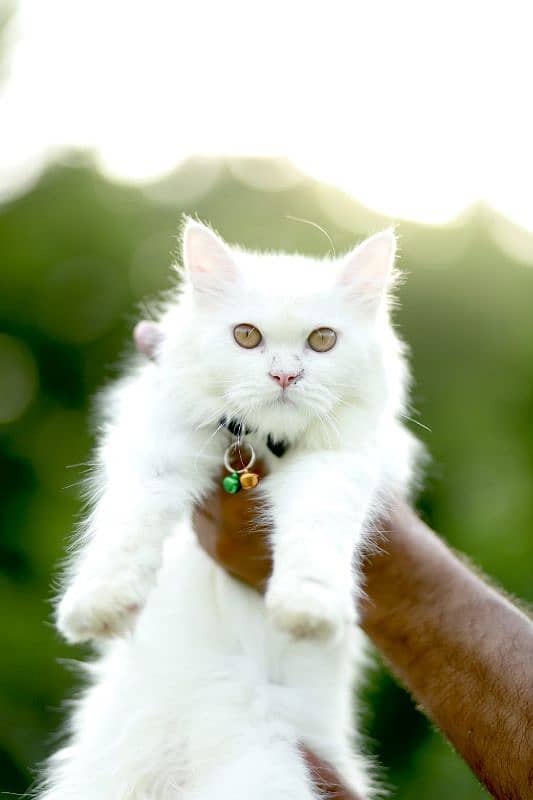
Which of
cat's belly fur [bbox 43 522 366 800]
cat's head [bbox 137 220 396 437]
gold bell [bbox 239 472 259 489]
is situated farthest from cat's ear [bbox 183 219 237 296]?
cat's belly fur [bbox 43 522 366 800]

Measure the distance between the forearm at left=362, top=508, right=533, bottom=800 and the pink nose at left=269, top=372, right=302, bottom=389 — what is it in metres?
0.64

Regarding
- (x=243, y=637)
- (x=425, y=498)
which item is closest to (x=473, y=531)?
(x=425, y=498)

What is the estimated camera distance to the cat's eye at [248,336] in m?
2.23

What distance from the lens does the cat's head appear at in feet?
Result: 7.23

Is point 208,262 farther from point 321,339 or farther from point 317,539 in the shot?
point 317,539

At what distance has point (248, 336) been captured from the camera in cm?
224

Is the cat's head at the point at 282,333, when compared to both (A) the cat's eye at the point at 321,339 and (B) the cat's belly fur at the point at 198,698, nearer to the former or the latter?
(A) the cat's eye at the point at 321,339

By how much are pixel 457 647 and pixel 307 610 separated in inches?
31.3

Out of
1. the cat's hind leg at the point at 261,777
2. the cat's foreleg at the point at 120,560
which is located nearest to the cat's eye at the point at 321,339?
the cat's foreleg at the point at 120,560

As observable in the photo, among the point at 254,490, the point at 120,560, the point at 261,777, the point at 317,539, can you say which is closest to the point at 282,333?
the point at 254,490

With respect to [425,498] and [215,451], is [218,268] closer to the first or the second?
[215,451]

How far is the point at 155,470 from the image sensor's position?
88.3 inches

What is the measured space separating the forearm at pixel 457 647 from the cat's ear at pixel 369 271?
694 millimetres

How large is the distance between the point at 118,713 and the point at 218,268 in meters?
1.32
